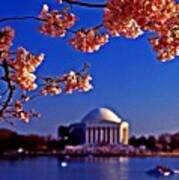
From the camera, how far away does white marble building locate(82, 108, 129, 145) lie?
78125 mm

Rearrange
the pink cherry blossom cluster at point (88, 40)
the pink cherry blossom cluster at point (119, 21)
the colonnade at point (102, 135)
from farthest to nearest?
the colonnade at point (102, 135)
the pink cherry blossom cluster at point (88, 40)
the pink cherry blossom cluster at point (119, 21)

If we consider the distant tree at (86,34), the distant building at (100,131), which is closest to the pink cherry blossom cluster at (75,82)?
the distant tree at (86,34)

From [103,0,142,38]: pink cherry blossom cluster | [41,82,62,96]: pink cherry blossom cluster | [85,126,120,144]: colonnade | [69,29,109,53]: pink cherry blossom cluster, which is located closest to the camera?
[103,0,142,38]: pink cherry blossom cluster

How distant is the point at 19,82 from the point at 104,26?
879mm

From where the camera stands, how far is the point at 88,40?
146 inches

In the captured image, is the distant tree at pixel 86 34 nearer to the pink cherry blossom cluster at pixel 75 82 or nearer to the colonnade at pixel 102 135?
the pink cherry blossom cluster at pixel 75 82

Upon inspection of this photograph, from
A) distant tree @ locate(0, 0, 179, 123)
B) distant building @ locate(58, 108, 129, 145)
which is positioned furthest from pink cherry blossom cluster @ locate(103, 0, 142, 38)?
distant building @ locate(58, 108, 129, 145)

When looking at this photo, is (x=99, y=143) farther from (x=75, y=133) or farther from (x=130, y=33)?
(x=130, y=33)

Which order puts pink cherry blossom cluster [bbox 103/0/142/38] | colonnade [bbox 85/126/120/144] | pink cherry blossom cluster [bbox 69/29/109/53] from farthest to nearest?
colonnade [bbox 85/126/120/144] → pink cherry blossom cluster [bbox 69/29/109/53] → pink cherry blossom cluster [bbox 103/0/142/38]

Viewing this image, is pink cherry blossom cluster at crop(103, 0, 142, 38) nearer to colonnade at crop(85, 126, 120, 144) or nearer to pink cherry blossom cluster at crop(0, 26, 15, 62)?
pink cherry blossom cluster at crop(0, 26, 15, 62)

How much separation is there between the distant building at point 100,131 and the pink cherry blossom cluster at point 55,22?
72.7 metres

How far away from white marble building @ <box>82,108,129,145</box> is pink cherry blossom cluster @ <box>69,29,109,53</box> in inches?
2909

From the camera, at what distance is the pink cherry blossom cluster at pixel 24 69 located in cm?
398

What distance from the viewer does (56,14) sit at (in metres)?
3.86
